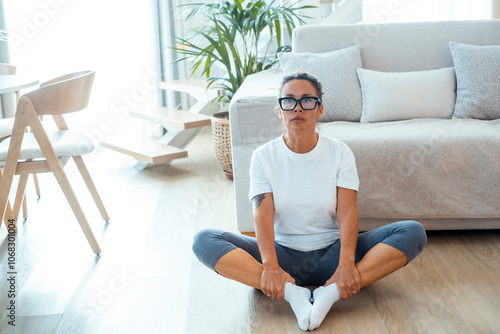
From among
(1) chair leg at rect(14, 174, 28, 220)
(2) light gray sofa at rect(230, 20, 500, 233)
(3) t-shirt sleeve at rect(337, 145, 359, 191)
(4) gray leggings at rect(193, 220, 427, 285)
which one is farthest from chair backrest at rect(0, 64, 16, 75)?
(3) t-shirt sleeve at rect(337, 145, 359, 191)

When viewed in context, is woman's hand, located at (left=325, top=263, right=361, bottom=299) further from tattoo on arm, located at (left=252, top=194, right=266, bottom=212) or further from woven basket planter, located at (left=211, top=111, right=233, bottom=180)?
woven basket planter, located at (left=211, top=111, right=233, bottom=180)

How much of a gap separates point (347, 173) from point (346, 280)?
1.17 feet

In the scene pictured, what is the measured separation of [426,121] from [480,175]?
44cm

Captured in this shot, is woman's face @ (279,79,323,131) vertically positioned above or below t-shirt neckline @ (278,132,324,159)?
above

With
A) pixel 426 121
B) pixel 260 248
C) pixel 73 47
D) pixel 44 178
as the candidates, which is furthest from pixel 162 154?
pixel 260 248

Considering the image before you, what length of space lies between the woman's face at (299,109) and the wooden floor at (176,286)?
60cm

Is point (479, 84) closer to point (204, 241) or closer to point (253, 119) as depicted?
point (253, 119)

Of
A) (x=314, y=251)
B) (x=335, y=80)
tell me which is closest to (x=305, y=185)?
(x=314, y=251)

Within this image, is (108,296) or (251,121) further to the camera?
(251,121)

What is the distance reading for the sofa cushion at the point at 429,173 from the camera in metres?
2.37

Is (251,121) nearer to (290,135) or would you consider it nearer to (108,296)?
(290,135)

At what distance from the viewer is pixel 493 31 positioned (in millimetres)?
3006

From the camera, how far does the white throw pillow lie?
2779 millimetres

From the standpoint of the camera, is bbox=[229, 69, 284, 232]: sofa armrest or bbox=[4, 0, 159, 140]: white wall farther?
bbox=[4, 0, 159, 140]: white wall
